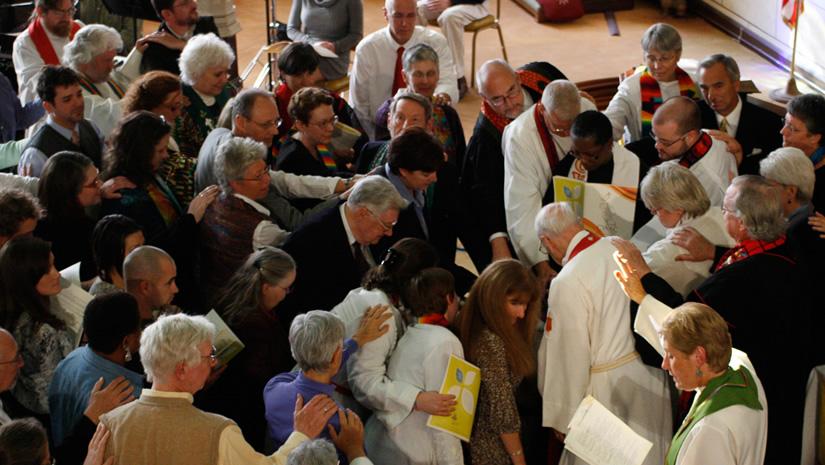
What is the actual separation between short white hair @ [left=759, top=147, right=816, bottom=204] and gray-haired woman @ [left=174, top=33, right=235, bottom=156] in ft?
9.60

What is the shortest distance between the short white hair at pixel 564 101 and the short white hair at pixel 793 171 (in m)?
0.96

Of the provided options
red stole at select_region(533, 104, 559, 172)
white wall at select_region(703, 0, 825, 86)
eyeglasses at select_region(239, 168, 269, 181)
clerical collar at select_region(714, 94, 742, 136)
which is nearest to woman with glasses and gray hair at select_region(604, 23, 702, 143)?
clerical collar at select_region(714, 94, 742, 136)

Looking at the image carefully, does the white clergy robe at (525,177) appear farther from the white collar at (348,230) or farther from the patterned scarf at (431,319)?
the patterned scarf at (431,319)

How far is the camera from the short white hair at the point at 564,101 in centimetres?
545

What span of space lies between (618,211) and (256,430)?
2.17m

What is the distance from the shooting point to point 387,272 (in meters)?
4.30

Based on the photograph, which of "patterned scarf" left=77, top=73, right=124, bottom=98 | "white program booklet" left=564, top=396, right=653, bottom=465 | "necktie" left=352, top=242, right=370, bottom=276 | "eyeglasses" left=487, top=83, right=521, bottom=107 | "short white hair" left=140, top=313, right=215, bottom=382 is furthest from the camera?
"patterned scarf" left=77, top=73, right=124, bottom=98

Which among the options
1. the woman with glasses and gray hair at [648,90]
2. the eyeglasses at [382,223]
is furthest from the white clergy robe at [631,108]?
the eyeglasses at [382,223]

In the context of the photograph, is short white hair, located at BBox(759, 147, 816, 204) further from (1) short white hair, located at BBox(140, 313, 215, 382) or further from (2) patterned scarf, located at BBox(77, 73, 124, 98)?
(2) patterned scarf, located at BBox(77, 73, 124, 98)

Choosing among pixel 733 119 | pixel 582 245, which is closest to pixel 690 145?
pixel 733 119

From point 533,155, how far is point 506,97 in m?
0.42

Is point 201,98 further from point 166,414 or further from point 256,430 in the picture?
point 166,414

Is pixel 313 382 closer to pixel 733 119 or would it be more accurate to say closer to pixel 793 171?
pixel 793 171

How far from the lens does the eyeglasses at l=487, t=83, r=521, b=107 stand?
19.1ft
